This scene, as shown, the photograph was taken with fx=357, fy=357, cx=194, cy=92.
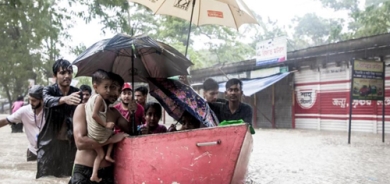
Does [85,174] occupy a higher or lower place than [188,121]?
lower

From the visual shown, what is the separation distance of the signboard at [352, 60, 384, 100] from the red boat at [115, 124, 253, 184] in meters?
7.72

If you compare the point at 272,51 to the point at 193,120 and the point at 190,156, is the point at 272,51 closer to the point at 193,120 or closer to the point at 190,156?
the point at 193,120

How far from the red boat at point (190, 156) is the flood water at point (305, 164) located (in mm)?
2439

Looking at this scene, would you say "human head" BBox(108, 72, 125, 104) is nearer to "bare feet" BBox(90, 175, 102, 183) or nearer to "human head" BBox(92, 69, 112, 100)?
"human head" BBox(92, 69, 112, 100)

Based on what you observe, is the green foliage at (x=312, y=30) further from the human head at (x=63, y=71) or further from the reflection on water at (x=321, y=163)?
the human head at (x=63, y=71)

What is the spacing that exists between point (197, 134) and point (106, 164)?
77 centimetres

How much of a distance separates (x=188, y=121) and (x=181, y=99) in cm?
40

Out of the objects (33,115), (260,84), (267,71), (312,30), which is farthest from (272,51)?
(312,30)

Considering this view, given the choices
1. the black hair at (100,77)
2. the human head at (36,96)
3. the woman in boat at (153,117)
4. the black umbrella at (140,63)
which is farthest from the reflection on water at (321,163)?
the black hair at (100,77)

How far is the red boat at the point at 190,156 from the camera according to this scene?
2.14 m

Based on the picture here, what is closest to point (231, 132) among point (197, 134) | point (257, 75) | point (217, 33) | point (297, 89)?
point (197, 134)

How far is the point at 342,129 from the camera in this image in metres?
13.9

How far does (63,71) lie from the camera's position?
3879mm

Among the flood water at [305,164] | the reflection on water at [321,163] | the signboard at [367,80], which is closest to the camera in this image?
the flood water at [305,164]
